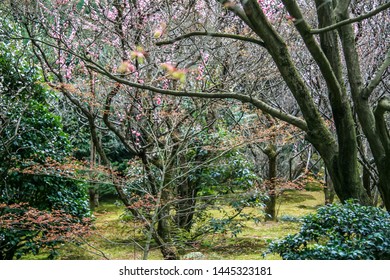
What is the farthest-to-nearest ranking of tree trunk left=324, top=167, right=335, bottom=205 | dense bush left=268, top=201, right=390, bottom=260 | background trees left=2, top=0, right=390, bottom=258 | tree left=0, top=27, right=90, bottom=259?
tree trunk left=324, top=167, right=335, bottom=205 → tree left=0, top=27, right=90, bottom=259 → background trees left=2, top=0, right=390, bottom=258 → dense bush left=268, top=201, right=390, bottom=260

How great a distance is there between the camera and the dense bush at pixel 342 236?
2.61 m

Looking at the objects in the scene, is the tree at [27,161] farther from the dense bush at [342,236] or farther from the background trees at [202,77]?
the dense bush at [342,236]

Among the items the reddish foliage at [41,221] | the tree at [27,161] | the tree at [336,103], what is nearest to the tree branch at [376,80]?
the tree at [336,103]

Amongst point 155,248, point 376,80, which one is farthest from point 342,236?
point 155,248

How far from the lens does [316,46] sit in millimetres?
3195

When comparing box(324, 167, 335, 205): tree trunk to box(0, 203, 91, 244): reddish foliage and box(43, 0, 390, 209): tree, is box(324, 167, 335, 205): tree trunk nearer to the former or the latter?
box(43, 0, 390, 209): tree

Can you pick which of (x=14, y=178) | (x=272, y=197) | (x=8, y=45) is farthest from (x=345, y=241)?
(x=272, y=197)

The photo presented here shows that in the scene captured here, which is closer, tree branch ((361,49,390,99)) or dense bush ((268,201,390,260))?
dense bush ((268,201,390,260))

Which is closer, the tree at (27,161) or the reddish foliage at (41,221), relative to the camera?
the reddish foliage at (41,221)

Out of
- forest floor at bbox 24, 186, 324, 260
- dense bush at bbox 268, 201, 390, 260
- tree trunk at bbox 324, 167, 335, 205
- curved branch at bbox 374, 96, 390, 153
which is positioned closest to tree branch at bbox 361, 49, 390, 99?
curved branch at bbox 374, 96, 390, 153

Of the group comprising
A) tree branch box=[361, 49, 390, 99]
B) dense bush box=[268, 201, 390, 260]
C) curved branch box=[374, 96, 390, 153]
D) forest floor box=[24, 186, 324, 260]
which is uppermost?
tree branch box=[361, 49, 390, 99]

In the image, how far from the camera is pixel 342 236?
8.92ft

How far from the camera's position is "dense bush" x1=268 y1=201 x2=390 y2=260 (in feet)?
8.57

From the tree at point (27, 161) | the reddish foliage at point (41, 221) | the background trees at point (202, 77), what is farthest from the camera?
the tree at point (27, 161)
